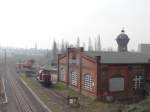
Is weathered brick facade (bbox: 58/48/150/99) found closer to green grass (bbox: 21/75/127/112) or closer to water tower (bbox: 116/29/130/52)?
green grass (bbox: 21/75/127/112)

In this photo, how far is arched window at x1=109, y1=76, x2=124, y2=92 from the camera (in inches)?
1209

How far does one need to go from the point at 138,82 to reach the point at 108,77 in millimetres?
4808

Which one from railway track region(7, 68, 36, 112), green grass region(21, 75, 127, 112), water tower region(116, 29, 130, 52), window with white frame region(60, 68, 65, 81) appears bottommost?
railway track region(7, 68, 36, 112)

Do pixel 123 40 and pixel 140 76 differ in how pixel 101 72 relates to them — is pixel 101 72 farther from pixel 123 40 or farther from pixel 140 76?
pixel 123 40

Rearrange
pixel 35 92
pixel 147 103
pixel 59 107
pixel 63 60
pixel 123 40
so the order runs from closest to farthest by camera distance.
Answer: pixel 147 103 < pixel 59 107 < pixel 35 92 < pixel 63 60 < pixel 123 40

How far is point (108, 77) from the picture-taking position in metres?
30.4

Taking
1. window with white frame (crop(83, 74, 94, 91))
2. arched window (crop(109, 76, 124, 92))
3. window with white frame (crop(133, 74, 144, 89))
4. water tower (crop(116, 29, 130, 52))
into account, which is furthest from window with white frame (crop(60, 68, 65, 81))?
window with white frame (crop(133, 74, 144, 89))

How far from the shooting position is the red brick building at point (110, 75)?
30078 millimetres

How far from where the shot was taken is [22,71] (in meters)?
68.9

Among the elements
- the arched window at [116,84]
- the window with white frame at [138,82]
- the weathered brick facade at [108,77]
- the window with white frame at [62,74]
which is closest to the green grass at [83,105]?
the weathered brick facade at [108,77]

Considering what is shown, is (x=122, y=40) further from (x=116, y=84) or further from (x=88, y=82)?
(x=116, y=84)

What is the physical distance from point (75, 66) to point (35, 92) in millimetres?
6801

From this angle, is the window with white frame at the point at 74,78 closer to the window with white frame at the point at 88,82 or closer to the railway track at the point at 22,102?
the window with white frame at the point at 88,82

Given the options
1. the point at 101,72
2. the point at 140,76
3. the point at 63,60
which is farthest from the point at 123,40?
the point at 101,72
